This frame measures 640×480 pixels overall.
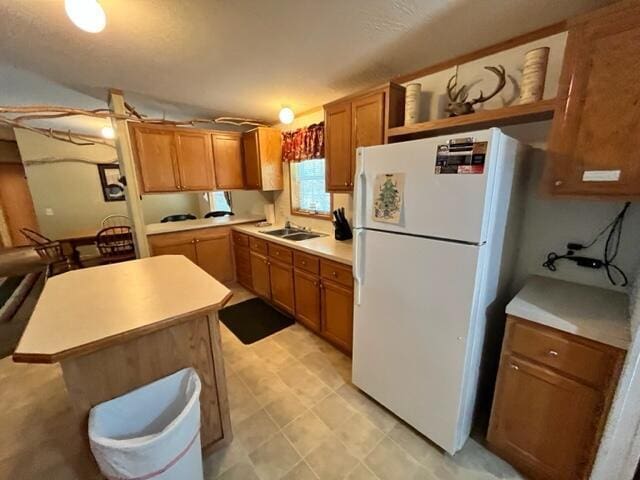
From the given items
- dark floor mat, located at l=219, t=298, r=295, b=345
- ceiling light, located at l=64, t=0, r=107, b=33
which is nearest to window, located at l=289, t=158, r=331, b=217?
dark floor mat, located at l=219, t=298, r=295, b=345

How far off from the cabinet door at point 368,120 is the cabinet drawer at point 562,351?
1502 millimetres

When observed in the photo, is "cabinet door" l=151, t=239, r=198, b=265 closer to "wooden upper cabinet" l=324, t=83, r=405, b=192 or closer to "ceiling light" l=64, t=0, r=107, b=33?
"wooden upper cabinet" l=324, t=83, r=405, b=192

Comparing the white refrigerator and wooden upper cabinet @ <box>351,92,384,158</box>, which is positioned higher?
wooden upper cabinet @ <box>351,92,384,158</box>

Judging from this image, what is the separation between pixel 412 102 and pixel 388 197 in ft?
2.81

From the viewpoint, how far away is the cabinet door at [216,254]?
3.52 meters

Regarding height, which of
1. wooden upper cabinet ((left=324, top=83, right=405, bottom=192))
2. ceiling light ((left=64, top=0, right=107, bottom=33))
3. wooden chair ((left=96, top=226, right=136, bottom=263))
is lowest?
wooden chair ((left=96, top=226, right=136, bottom=263))

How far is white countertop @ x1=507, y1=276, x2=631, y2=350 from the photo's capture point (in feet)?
3.56

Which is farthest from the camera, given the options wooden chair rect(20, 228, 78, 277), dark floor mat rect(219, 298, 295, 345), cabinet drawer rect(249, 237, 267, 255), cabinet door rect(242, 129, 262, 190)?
wooden chair rect(20, 228, 78, 277)

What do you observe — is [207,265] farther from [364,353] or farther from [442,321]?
[442,321]

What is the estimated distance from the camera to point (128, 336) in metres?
1.08

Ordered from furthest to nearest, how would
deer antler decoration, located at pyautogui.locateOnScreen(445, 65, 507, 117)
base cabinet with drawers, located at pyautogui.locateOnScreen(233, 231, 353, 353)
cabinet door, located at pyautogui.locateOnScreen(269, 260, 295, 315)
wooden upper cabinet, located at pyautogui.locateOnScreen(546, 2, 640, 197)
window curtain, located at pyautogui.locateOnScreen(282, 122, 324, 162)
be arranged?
window curtain, located at pyautogui.locateOnScreen(282, 122, 324, 162) → cabinet door, located at pyautogui.locateOnScreen(269, 260, 295, 315) → base cabinet with drawers, located at pyautogui.locateOnScreen(233, 231, 353, 353) → deer antler decoration, located at pyautogui.locateOnScreen(445, 65, 507, 117) → wooden upper cabinet, located at pyautogui.locateOnScreen(546, 2, 640, 197)

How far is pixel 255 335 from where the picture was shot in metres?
2.66

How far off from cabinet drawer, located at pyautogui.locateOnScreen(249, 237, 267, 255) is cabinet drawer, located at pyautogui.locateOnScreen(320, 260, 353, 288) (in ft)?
3.37

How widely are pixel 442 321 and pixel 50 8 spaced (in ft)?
8.43
